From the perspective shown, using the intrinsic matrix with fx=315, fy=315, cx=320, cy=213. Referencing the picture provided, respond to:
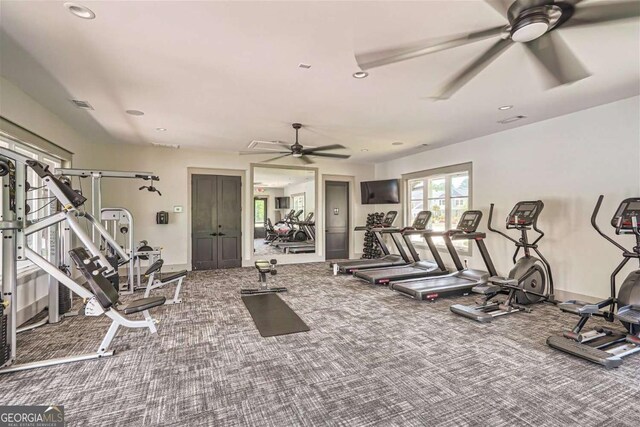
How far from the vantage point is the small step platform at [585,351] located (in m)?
2.74

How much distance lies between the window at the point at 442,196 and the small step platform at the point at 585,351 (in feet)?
12.2

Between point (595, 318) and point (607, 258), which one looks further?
point (607, 258)

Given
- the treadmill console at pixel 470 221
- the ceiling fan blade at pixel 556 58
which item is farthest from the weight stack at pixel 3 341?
the treadmill console at pixel 470 221

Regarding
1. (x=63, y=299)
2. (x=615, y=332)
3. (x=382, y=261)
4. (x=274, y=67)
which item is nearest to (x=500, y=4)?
(x=274, y=67)

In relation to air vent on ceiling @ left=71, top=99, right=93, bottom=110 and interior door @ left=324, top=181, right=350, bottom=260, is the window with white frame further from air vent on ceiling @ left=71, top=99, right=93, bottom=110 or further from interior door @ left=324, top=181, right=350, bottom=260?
interior door @ left=324, top=181, right=350, bottom=260

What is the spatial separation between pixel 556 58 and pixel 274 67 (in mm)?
2465

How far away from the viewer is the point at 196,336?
3473 millimetres

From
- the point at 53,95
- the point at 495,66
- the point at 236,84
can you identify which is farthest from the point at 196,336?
the point at 495,66

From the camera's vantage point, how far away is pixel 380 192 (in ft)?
28.2

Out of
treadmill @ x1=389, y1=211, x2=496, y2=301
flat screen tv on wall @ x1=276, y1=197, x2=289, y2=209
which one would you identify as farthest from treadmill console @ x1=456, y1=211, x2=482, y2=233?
flat screen tv on wall @ x1=276, y1=197, x2=289, y2=209

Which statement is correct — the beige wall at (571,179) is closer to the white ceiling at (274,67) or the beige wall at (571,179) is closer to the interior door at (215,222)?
the white ceiling at (274,67)

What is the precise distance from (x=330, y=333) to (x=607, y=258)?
411 centimetres

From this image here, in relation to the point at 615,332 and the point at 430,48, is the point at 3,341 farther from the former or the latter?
the point at 615,332

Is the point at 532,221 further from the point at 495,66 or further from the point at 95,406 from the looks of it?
the point at 95,406
